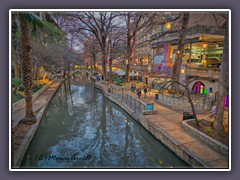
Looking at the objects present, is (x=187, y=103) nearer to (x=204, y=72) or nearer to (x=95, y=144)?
(x=204, y=72)

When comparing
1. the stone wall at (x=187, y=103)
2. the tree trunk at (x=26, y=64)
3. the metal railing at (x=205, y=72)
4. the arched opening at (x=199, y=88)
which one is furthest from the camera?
the arched opening at (x=199, y=88)

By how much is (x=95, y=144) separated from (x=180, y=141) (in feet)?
16.1

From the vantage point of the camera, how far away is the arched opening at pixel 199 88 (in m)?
18.8

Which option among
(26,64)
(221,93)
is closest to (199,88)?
(221,93)

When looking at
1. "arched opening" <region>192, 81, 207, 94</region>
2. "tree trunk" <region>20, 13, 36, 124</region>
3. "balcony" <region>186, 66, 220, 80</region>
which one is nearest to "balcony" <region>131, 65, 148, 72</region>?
"balcony" <region>186, 66, 220, 80</region>

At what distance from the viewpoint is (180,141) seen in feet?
28.5

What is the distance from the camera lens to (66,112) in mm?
17641

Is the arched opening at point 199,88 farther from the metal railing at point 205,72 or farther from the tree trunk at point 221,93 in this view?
the tree trunk at point 221,93

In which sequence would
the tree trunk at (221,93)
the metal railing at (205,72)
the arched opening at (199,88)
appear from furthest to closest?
the arched opening at (199,88) → the metal railing at (205,72) → the tree trunk at (221,93)

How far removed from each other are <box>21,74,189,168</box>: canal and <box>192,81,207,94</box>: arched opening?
361 inches

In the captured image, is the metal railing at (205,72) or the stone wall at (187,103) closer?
the stone wall at (187,103)

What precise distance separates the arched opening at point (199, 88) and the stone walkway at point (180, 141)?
708cm

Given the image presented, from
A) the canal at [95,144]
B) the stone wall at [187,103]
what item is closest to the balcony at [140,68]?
the stone wall at [187,103]
